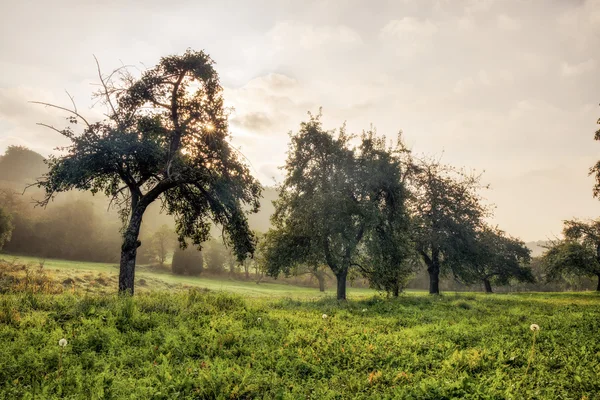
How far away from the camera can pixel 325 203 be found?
19.3m

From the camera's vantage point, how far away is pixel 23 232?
48219mm

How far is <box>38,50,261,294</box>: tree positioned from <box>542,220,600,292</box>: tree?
4368cm

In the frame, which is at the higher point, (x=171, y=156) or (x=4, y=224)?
(x=171, y=156)

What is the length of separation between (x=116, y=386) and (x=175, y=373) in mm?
1034

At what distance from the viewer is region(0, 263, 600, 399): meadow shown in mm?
5438

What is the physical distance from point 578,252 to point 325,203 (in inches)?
1556

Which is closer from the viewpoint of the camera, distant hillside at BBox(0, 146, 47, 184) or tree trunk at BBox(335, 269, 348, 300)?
tree trunk at BBox(335, 269, 348, 300)

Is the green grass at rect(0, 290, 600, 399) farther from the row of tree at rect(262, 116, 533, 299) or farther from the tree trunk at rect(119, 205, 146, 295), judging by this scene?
the row of tree at rect(262, 116, 533, 299)

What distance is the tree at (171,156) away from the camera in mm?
13831

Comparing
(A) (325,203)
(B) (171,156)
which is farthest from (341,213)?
(B) (171,156)

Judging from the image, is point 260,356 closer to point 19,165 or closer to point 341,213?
point 341,213

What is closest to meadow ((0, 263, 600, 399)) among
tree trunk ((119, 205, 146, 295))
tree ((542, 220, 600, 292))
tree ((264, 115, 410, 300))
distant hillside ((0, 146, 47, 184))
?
tree trunk ((119, 205, 146, 295))

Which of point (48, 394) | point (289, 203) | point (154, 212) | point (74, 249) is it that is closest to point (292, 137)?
point (289, 203)

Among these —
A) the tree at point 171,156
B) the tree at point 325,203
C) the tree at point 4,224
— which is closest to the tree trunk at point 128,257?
the tree at point 171,156
